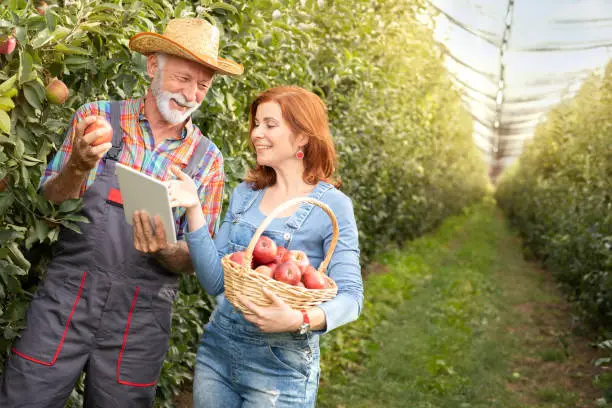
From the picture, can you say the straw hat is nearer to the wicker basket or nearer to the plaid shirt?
the plaid shirt

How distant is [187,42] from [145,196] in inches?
26.7

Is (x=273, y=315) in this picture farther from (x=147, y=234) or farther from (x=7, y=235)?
(x=7, y=235)

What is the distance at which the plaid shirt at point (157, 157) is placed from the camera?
258cm

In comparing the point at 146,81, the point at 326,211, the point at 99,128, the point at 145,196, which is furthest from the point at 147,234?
the point at 146,81

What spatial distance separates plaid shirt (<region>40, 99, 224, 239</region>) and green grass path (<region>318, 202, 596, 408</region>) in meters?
3.19

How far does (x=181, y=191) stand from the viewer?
7.68 feet

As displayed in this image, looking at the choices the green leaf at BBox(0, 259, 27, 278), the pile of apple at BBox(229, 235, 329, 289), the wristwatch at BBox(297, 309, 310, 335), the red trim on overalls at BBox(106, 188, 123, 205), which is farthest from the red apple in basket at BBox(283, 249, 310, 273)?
the green leaf at BBox(0, 259, 27, 278)

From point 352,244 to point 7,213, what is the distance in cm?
120

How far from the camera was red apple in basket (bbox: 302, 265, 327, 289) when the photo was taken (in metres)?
2.27

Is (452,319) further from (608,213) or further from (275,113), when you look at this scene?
(275,113)

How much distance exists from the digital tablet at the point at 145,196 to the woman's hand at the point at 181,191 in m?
0.05

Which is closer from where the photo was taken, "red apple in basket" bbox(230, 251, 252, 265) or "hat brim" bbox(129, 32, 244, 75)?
"red apple in basket" bbox(230, 251, 252, 265)

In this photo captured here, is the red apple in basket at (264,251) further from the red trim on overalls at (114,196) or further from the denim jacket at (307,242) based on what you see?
the red trim on overalls at (114,196)

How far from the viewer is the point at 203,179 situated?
2.70 metres
